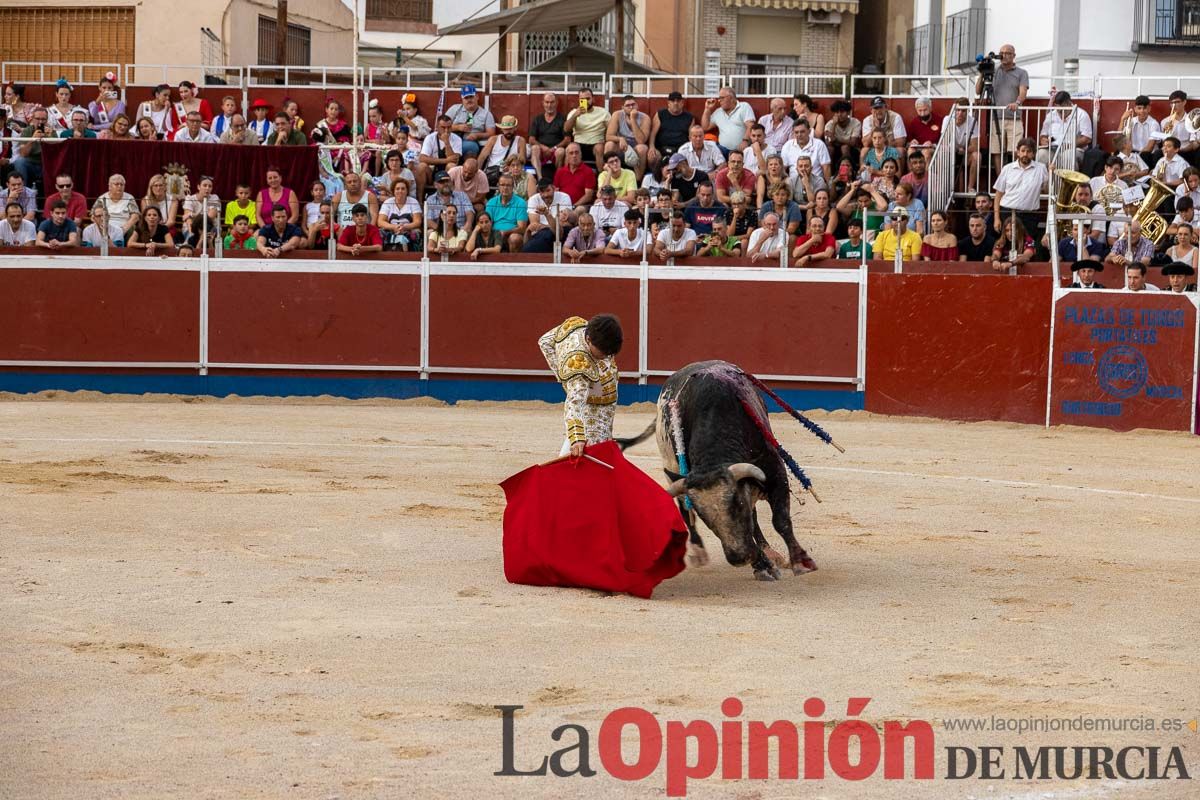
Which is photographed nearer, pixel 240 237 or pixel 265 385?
pixel 265 385

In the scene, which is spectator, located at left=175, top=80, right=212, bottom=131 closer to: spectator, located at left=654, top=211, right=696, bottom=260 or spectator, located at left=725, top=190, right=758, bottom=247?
spectator, located at left=654, top=211, right=696, bottom=260

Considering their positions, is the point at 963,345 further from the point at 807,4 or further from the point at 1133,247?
the point at 807,4

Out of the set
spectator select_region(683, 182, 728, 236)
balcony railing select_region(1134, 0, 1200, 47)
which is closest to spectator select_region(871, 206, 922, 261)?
spectator select_region(683, 182, 728, 236)

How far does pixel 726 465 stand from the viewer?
6.69 m

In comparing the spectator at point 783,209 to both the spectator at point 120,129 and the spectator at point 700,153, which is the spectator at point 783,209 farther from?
the spectator at point 120,129

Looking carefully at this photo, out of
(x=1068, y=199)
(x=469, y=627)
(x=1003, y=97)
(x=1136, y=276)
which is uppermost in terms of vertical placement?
(x=1003, y=97)

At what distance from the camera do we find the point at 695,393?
6945 millimetres

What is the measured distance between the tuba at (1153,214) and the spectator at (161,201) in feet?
27.7

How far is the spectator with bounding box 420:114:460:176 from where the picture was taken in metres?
16.1

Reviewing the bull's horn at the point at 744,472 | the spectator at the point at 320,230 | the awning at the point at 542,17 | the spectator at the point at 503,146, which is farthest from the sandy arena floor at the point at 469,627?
the awning at the point at 542,17

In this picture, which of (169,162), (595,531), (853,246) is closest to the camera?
(595,531)

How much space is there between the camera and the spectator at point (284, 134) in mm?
16328

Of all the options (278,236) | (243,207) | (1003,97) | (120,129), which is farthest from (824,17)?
(278,236)

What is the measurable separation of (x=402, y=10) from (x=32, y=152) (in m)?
18.2
